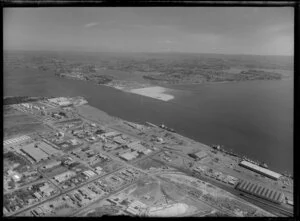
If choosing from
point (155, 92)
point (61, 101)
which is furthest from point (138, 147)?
point (61, 101)

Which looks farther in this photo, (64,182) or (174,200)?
(64,182)

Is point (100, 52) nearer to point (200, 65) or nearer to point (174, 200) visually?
point (200, 65)

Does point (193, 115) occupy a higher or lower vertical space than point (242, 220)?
lower

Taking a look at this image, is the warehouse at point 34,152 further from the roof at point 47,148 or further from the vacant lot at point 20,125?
the vacant lot at point 20,125

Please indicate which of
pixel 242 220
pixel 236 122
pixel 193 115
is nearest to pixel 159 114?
pixel 193 115

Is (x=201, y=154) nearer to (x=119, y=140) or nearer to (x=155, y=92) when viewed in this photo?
(x=119, y=140)
